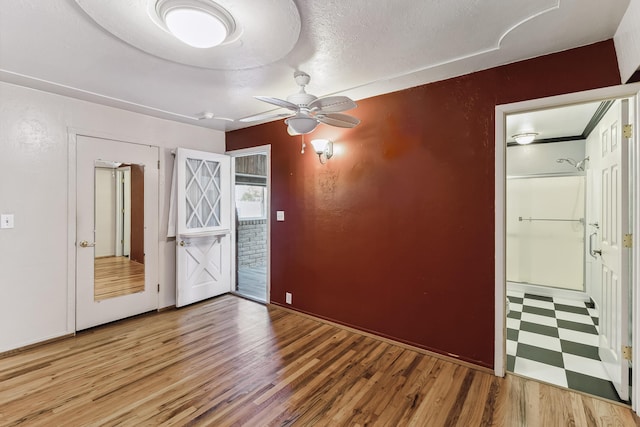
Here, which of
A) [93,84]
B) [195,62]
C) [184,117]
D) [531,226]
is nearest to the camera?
[195,62]

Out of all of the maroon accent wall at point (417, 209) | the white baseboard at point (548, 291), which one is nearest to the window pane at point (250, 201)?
the maroon accent wall at point (417, 209)

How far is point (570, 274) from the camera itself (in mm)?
4250

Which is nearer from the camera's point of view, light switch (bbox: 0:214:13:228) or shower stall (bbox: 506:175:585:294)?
light switch (bbox: 0:214:13:228)

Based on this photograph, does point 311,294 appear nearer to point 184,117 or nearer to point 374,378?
point 374,378

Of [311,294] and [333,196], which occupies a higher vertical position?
[333,196]

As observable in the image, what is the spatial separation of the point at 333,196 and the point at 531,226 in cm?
341

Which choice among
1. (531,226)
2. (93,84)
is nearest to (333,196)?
(93,84)

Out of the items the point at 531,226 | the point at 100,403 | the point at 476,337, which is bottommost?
the point at 100,403

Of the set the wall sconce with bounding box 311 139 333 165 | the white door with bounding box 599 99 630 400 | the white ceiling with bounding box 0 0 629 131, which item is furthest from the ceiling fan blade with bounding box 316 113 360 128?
the white door with bounding box 599 99 630 400

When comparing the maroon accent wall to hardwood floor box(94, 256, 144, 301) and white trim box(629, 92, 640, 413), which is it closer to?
white trim box(629, 92, 640, 413)

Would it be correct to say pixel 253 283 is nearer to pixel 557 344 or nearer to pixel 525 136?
pixel 557 344

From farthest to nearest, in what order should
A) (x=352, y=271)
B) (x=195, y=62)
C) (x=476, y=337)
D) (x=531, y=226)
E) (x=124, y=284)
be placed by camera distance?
(x=531, y=226)
(x=124, y=284)
(x=352, y=271)
(x=476, y=337)
(x=195, y=62)

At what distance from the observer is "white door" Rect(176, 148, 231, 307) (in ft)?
12.5

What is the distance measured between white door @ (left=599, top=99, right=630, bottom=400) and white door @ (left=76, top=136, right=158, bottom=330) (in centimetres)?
454
